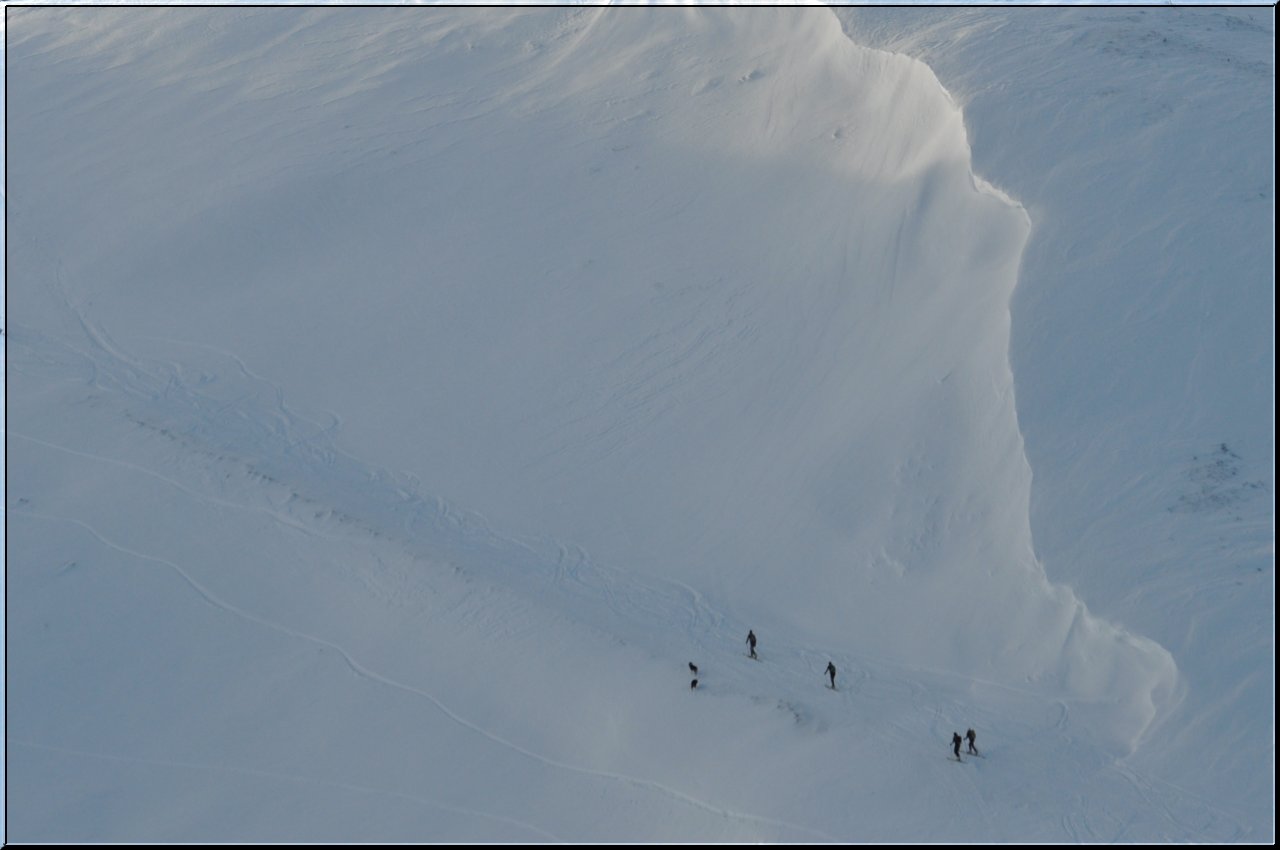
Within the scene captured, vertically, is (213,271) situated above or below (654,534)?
above

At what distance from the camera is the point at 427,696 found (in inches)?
651

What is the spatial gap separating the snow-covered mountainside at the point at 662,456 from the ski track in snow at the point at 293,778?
5cm

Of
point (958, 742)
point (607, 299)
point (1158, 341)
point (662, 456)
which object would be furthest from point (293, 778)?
point (1158, 341)

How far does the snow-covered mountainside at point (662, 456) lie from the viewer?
15000 millimetres

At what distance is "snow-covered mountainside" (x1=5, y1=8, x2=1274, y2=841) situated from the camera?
15.0 meters

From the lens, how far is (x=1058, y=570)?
1525 cm

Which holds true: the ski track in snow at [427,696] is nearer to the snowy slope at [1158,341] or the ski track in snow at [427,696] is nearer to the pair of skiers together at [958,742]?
the pair of skiers together at [958,742]

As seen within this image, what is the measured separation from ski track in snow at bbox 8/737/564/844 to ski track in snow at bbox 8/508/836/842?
950 millimetres

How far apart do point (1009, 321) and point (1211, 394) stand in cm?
279

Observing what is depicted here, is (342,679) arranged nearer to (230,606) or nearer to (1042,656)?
(230,606)

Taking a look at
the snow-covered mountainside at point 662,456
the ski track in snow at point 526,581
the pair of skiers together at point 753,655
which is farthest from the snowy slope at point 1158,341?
the pair of skiers together at point 753,655

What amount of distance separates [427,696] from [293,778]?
195 cm

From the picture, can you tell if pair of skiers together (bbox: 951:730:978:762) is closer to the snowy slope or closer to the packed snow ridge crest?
the packed snow ridge crest

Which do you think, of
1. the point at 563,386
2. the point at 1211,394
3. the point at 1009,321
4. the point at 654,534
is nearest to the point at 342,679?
the point at 654,534
